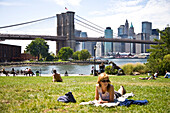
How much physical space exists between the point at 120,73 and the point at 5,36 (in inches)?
2545

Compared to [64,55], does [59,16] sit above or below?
above

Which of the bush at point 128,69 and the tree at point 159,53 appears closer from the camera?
the tree at point 159,53

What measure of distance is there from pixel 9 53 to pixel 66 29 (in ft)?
108

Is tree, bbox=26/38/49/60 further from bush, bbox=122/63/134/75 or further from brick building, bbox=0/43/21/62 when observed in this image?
bush, bbox=122/63/134/75

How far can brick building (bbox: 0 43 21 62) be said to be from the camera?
9019 cm

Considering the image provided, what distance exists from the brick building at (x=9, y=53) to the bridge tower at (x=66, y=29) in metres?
21.9

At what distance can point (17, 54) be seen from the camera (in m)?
108

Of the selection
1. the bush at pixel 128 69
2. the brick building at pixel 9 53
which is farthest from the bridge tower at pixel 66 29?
the bush at pixel 128 69

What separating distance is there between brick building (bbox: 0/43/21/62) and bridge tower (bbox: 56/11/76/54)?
21874 millimetres

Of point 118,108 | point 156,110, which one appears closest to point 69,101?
point 118,108

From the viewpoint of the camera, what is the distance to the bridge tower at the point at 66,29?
110m

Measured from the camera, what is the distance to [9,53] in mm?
97500

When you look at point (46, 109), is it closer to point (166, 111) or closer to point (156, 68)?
point (166, 111)

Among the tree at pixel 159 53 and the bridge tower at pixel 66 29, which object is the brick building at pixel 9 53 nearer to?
the bridge tower at pixel 66 29
